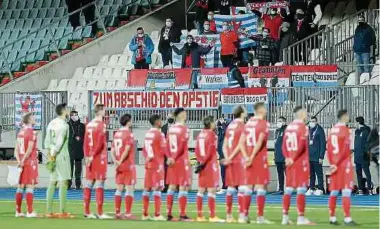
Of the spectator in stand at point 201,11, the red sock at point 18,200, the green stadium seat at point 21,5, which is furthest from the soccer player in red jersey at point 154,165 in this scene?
the green stadium seat at point 21,5

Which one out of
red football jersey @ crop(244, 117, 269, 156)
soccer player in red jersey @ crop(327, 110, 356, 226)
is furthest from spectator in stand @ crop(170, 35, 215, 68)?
soccer player in red jersey @ crop(327, 110, 356, 226)

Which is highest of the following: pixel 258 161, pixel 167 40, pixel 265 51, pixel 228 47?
pixel 167 40

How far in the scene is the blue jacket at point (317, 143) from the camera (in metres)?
35.7

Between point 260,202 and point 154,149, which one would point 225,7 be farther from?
point 260,202

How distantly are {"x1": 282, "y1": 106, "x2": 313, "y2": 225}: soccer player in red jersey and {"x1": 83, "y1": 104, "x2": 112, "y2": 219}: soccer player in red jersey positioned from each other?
12.5ft

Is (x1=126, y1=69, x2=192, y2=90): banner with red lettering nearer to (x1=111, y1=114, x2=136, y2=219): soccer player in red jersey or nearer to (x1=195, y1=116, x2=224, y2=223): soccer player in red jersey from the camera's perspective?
(x1=111, y1=114, x2=136, y2=219): soccer player in red jersey

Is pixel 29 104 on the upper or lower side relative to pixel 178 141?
upper

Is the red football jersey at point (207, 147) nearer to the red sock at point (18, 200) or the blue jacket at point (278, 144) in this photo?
the red sock at point (18, 200)

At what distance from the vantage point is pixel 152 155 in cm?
2752

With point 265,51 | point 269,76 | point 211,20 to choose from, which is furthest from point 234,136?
point 211,20

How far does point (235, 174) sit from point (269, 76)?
39.8 ft

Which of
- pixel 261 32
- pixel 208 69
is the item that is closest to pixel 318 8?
pixel 261 32

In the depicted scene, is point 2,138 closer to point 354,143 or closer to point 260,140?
point 354,143

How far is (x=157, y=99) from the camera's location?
39.6m
